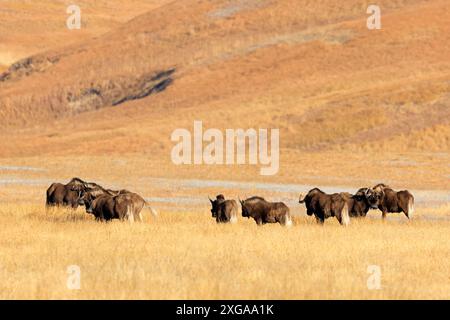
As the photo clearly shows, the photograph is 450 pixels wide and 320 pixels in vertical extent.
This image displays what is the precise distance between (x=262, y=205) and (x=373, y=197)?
3287 mm

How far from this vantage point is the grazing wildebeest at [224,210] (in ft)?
84.3

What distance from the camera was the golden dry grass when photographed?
48.8 ft

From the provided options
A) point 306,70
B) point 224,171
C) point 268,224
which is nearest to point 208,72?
point 306,70

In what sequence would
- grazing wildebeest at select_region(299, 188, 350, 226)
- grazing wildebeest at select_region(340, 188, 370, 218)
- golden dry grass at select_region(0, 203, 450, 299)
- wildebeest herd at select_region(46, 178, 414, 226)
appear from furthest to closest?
grazing wildebeest at select_region(340, 188, 370, 218) < grazing wildebeest at select_region(299, 188, 350, 226) < wildebeest herd at select_region(46, 178, 414, 226) < golden dry grass at select_region(0, 203, 450, 299)

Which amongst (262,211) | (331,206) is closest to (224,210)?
(262,211)

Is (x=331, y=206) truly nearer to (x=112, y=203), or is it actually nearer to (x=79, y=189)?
(x=112, y=203)

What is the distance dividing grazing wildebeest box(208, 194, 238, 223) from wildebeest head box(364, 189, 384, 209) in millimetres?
3671

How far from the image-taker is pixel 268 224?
25.9 meters

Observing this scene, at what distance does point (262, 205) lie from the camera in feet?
84.6

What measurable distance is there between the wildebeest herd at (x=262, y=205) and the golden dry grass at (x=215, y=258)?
15.2 inches

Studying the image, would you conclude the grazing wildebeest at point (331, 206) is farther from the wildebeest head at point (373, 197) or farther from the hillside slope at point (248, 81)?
the hillside slope at point (248, 81)

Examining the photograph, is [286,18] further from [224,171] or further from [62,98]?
[224,171]

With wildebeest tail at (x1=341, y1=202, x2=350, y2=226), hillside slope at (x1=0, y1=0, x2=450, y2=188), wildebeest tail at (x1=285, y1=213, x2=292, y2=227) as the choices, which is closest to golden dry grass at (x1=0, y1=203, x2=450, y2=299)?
wildebeest tail at (x1=285, y1=213, x2=292, y2=227)

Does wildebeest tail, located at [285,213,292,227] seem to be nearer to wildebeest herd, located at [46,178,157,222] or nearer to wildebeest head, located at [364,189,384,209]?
wildebeest head, located at [364,189,384,209]
